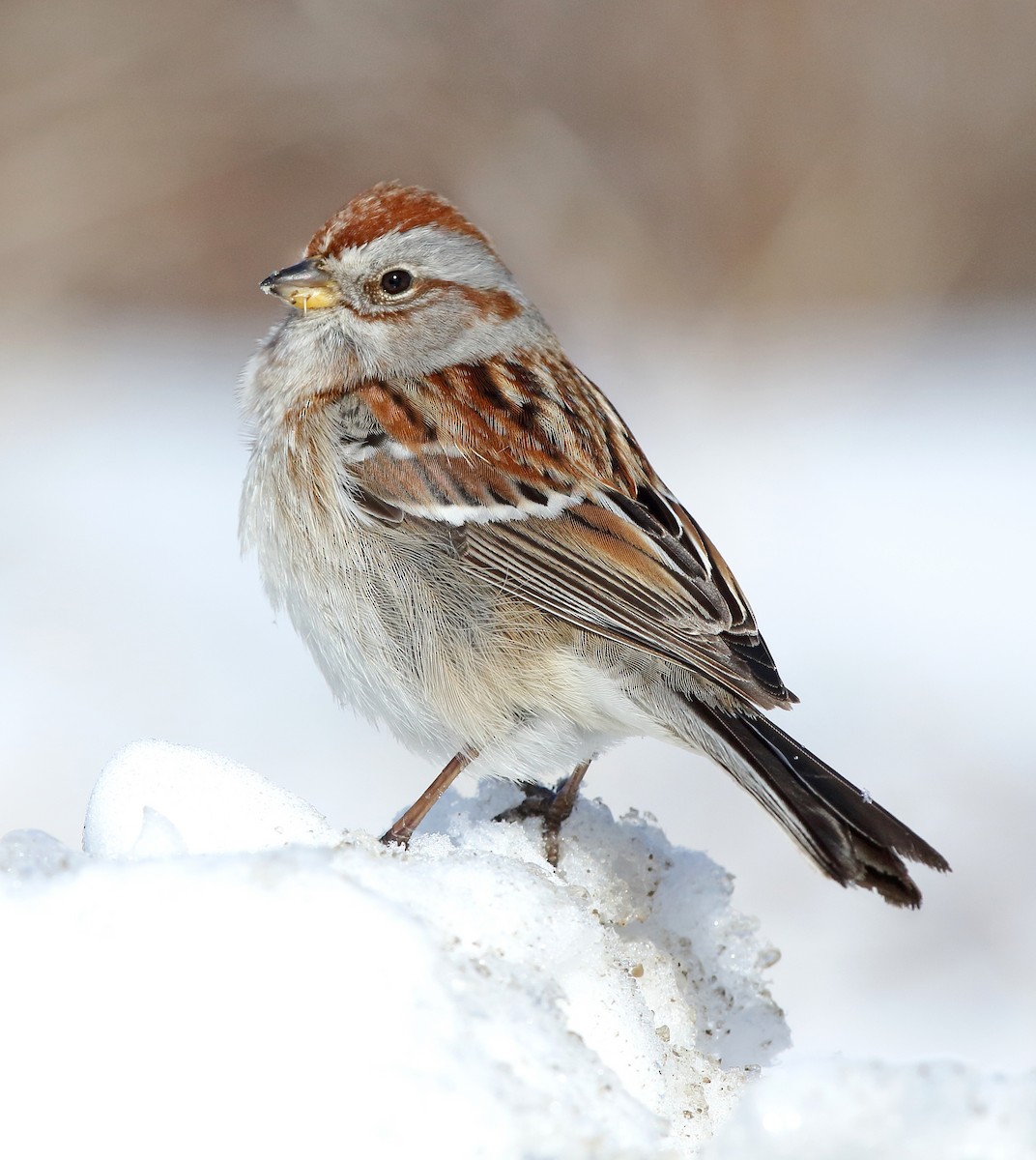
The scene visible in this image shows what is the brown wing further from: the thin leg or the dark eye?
the thin leg

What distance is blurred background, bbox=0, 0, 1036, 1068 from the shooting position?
217 inches

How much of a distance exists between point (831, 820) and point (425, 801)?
73 centimetres

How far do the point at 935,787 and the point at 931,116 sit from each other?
474cm

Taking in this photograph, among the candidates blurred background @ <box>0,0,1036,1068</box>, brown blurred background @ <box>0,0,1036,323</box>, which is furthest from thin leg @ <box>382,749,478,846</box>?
brown blurred background @ <box>0,0,1036,323</box>

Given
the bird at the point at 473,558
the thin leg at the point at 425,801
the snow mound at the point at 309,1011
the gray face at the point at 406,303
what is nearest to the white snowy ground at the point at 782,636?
the snow mound at the point at 309,1011

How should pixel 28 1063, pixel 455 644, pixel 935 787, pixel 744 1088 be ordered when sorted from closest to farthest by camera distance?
pixel 28 1063
pixel 744 1088
pixel 455 644
pixel 935 787

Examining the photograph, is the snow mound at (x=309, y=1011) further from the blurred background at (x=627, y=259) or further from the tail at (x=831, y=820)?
the blurred background at (x=627, y=259)

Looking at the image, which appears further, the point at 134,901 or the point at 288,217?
the point at 288,217

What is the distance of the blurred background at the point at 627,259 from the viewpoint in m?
5.52

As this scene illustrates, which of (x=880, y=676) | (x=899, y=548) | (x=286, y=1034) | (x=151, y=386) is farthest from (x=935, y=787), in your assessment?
(x=151, y=386)

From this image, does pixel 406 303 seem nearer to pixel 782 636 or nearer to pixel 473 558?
pixel 473 558

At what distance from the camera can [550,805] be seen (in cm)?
248

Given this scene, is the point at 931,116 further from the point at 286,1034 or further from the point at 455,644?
the point at 286,1034

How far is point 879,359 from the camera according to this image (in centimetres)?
781
